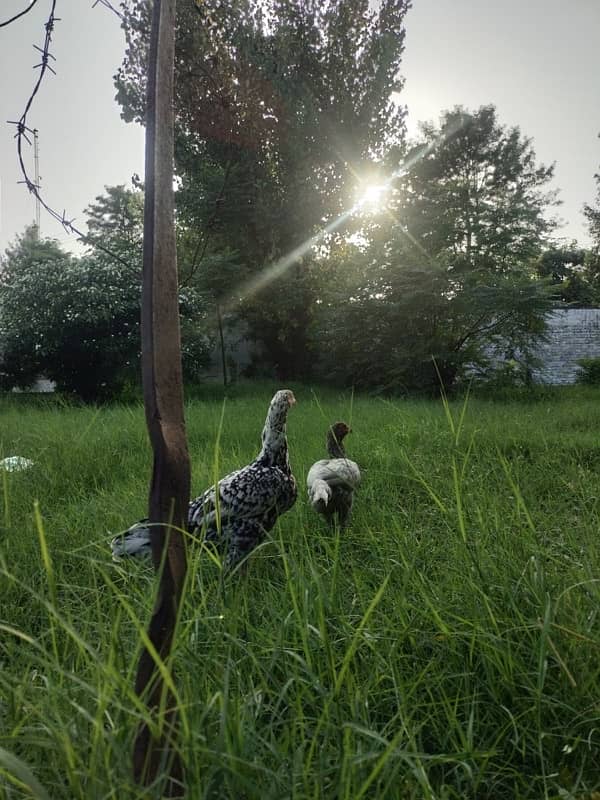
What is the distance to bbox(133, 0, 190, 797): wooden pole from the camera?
30.9 inches

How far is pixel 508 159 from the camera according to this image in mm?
22641

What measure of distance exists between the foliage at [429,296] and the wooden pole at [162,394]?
23.7ft

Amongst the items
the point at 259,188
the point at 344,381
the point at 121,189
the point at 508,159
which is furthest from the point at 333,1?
the point at 121,189

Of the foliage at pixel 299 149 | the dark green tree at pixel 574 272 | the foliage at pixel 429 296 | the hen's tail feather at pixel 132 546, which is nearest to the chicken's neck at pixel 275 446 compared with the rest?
the hen's tail feather at pixel 132 546

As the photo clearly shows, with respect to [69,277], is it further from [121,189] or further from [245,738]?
[121,189]

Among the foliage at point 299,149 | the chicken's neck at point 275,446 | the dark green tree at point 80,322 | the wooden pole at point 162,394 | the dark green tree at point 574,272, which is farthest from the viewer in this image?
the dark green tree at point 574,272

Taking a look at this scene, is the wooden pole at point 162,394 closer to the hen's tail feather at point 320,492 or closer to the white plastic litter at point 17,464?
the hen's tail feather at point 320,492

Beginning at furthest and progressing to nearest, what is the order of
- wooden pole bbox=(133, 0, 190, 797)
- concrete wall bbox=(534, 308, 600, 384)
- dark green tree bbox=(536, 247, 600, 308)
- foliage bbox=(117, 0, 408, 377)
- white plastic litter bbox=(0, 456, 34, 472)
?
dark green tree bbox=(536, 247, 600, 308)
concrete wall bbox=(534, 308, 600, 384)
foliage bbox=(117, 0, 408, 377)
white plastic litter bbox=(0, 456, 34, 472)
wooden pole bbox=(133, 0, 190, 797)

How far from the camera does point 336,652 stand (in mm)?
1419

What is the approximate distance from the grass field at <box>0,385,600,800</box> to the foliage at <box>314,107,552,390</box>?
587 centimetres

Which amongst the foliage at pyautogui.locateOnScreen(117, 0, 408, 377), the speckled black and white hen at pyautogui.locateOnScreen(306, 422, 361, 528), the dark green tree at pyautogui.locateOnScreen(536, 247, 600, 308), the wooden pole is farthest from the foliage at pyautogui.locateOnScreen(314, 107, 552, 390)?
the wooden pole

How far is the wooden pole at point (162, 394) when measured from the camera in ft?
2.58

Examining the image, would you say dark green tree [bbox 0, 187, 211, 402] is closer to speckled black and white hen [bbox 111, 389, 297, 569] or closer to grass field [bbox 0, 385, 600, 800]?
grass field [bbox 0, 385, 600, 800]

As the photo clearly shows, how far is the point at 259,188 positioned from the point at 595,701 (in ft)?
39.7
